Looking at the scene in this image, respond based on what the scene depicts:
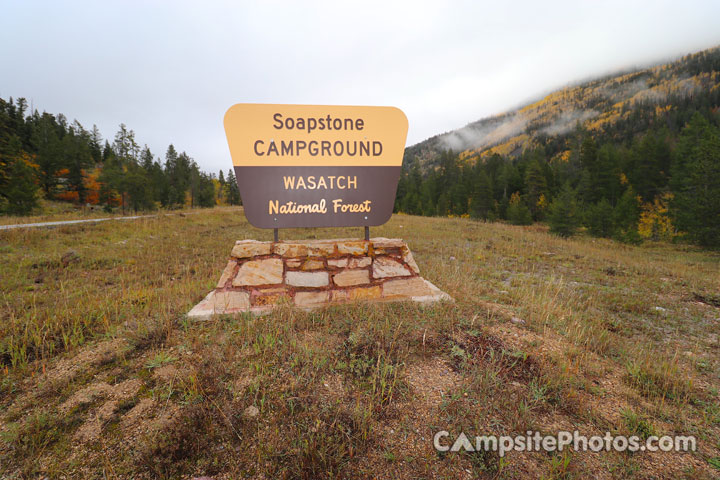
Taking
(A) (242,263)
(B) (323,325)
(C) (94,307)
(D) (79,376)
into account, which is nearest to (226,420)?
(B) (323,325)

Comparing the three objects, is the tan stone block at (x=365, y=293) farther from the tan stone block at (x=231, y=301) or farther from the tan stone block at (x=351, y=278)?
the tan stone block at (x=231, y=301)

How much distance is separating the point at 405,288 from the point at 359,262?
0.90m

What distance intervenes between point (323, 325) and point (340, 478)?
1.85 meters

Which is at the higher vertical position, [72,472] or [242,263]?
[242,263]

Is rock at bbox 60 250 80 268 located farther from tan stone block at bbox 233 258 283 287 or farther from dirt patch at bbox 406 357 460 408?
dirt patch at bbox 406 357 460 408

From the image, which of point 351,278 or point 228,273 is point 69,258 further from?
point 351,278

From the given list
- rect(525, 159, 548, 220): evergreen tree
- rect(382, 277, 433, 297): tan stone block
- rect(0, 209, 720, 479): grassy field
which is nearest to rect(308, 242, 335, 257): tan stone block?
rect(0, 209, 720, 479): grassy field

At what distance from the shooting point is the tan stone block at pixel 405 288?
4.25 meters

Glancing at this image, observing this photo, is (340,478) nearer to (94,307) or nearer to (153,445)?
(153,445)

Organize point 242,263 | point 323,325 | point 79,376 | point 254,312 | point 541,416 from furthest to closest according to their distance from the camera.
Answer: point 242,263 < point 254,312 < point 323,325 < point 79,376 < point 541,416

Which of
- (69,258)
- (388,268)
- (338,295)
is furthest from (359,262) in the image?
(69,258)

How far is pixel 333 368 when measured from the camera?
8.45 feet

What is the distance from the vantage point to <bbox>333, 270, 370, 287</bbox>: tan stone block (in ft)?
13.5

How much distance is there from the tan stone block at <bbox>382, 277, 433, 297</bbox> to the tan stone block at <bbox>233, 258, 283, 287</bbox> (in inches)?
68.2
